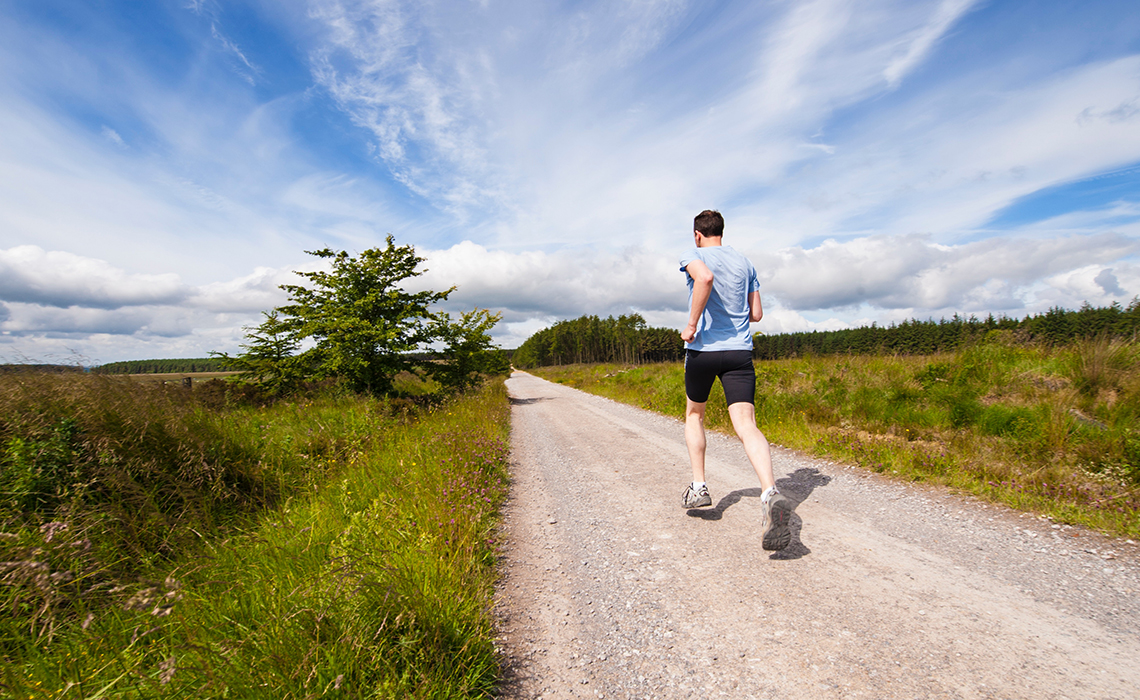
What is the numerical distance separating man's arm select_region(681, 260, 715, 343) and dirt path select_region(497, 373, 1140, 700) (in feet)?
5.31

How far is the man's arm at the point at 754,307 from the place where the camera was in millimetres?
3725

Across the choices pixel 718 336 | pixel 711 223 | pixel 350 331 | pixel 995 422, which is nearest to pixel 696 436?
pixel 718 336

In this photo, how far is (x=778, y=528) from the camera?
283 centimetres

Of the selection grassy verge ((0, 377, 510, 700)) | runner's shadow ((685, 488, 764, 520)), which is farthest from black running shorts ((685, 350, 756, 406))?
grassy verge ((0, 377, 510, 700))

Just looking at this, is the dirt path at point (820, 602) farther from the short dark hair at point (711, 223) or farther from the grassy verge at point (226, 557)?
the short dark hair at point (711, 223)

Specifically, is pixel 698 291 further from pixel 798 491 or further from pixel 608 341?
pixel 608 341

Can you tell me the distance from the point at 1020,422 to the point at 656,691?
5.66 m

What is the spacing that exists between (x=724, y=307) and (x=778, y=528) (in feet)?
5.44

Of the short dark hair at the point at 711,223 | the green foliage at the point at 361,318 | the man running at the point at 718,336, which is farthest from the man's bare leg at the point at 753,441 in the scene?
the green foliage at the point at 361,318

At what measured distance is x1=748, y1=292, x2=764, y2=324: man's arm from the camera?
372 cm

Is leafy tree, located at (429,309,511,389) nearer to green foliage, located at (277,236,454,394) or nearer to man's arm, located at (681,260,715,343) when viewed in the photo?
green foliage, located at (277,236,454,394)

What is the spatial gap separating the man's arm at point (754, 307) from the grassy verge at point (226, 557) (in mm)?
2823

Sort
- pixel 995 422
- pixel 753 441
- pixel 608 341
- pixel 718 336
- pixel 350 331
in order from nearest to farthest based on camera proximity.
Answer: pixel 753 441 → pixel 718 336 → pixel 995 422 → pixel 350 331 → pixel 608 341

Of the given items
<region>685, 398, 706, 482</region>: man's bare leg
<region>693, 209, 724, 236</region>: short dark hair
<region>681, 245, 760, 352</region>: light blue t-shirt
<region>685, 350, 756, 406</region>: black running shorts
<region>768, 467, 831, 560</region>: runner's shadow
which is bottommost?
<region>768, 467, 831, 560</region>: runner's shadow
